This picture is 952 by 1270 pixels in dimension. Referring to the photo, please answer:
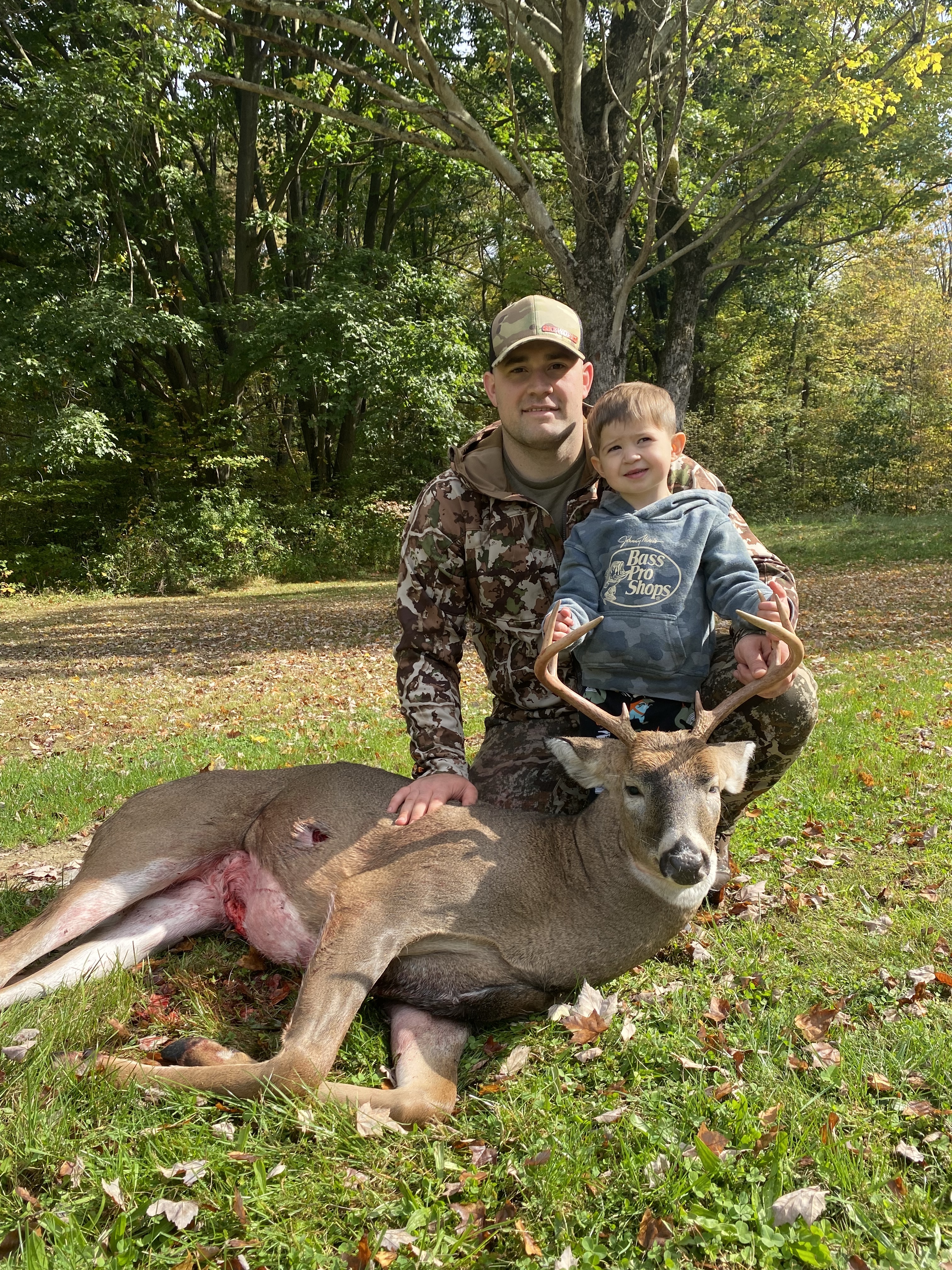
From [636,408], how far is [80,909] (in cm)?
294

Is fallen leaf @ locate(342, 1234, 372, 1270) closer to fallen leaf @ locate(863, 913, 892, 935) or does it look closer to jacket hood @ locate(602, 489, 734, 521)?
fallen leaf @ locate(863, 913, 892, 935)

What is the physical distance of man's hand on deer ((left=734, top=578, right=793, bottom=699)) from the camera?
136 inches

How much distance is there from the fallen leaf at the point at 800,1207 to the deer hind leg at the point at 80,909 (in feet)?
8.17

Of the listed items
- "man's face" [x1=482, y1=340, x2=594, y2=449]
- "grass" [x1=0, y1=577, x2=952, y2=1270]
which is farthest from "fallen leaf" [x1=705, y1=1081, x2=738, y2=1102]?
"man's face" [x1=482, y1=340, x2=594, y2=449]

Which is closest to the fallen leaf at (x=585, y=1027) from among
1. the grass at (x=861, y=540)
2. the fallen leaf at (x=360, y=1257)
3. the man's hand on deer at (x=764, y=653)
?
the fallen leaf at (x=360, y=1257)

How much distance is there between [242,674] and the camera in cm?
1137

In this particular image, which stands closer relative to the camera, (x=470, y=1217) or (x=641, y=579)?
(x=470, y=1217)

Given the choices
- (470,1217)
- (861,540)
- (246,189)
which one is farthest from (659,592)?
(246,189)

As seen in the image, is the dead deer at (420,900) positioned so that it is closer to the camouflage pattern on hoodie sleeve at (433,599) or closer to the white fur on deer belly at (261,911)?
the white fur on deer belly at (261,911)

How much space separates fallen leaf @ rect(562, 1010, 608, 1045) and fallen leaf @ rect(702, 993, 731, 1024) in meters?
0.38

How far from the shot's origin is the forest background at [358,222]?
1201cm

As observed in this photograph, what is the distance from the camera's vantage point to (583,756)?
3400 mm

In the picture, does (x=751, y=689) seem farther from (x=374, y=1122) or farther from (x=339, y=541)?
(x=339, y=541)

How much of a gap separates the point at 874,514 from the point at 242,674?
26.2 m
